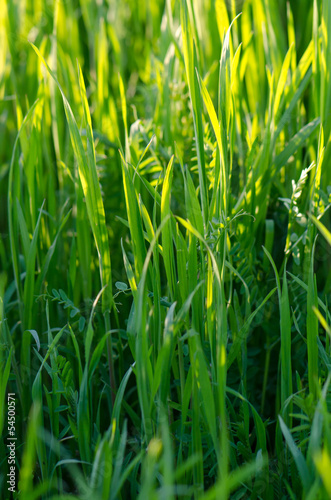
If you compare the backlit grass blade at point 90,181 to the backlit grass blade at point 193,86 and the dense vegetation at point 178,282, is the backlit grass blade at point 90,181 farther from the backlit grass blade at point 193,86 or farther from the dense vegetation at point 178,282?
the backlit grass blade at point 193,86

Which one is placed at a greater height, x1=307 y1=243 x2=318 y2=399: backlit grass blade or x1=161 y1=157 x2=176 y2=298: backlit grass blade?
x1=161 y1=157 x2=176 y2=298: backlit grass blade

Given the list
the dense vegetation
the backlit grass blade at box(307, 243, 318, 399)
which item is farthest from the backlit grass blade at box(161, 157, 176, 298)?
the backlit grass blade at box(307, 243, 318, 399)

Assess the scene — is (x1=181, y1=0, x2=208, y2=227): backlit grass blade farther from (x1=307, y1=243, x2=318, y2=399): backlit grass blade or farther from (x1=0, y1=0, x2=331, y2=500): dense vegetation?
(x1=307, y1=243, x2=318, y2=399): backlit grass blade

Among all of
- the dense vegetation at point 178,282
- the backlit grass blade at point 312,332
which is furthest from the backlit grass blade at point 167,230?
the backlit grass blade at point 312,332

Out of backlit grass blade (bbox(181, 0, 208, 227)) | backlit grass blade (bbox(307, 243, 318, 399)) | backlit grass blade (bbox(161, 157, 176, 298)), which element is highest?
backlit grass blade (bbox(181, 0, 208, 227))

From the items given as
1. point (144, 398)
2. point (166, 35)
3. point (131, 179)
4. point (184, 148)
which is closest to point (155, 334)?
point (144, 398)

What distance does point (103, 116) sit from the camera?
1.02m

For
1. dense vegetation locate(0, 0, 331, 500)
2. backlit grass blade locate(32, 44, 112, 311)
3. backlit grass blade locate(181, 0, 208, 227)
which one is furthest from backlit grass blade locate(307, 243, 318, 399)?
backlit grass blade locate(32, 44, 112, 311)

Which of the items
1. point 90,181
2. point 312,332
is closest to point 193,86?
point 90,181

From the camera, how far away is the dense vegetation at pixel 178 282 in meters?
0.58

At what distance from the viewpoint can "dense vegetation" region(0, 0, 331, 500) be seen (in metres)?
0.58

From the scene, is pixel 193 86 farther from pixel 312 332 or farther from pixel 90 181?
pixel 312 332

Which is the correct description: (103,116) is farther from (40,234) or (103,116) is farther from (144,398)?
(144,398)

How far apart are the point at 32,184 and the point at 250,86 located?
560 millimetres
